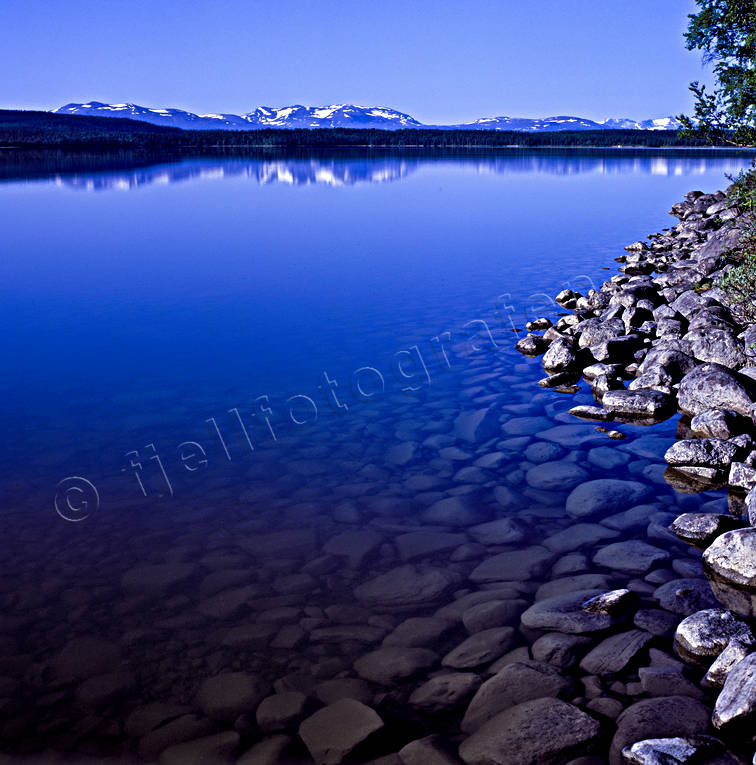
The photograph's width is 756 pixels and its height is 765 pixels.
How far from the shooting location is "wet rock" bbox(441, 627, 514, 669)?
15.9 feet

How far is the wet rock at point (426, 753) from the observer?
4020 millimetres

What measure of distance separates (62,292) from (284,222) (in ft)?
51.6

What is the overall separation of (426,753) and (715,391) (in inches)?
248

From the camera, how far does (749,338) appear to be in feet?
32.3

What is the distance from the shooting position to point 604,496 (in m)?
7.09

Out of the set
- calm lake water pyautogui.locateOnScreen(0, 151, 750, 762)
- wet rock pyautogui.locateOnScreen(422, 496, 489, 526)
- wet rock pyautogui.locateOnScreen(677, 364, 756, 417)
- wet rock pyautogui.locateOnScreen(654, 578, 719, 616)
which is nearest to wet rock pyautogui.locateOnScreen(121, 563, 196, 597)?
calm lake water pyautogui.locateOnScreen(0, 151, 750, 762)

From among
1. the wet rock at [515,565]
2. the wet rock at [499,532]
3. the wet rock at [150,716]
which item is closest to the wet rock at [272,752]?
the wet rock at [150,716]

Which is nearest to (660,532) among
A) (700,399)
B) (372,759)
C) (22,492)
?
(700,399)

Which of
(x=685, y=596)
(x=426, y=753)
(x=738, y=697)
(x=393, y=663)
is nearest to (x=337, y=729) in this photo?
(x=426, y=753)

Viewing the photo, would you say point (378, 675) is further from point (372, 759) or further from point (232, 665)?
point (232, 665)

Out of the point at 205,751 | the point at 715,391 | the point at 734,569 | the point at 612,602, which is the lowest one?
the point at 205,751

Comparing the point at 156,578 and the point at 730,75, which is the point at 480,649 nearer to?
the point at 156,578

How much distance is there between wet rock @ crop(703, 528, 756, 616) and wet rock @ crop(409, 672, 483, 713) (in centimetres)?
213

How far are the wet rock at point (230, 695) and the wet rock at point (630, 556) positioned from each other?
2.99 metres
